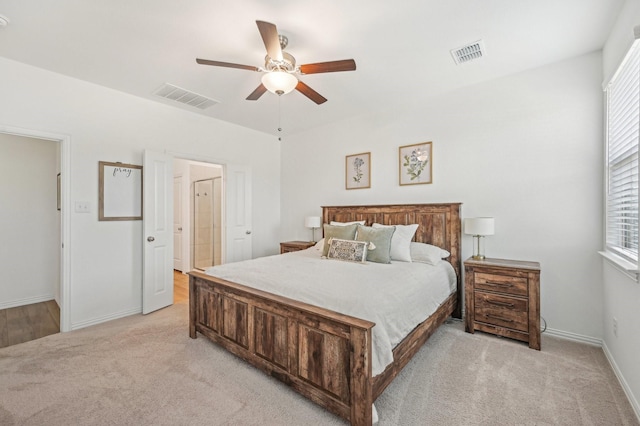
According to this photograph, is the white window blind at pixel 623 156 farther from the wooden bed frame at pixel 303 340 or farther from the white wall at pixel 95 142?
the white wall at pixel 95 142

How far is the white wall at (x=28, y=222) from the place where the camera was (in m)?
3.80

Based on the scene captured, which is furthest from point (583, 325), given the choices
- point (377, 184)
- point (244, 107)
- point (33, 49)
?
point (33, 49)

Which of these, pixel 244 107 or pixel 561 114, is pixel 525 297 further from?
pixel 244 107

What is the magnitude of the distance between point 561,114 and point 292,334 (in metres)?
3.23

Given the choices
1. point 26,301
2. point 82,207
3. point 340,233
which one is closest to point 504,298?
point 340,233

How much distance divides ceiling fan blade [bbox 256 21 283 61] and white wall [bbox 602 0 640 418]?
227 cm

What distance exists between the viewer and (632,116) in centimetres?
199

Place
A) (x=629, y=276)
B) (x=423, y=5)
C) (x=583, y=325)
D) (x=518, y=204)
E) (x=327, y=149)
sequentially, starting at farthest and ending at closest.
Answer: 1. (x=327, y=149)
2. (x=518, y=204)
3. (x=583, y=325)
4. (x=423, y=5)
5. (x=629, y=276)

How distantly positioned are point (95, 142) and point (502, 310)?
4627 mm

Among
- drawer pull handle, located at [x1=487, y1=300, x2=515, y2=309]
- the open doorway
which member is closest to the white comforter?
drawer pull handle, located at [x1=487, y1=300, x2=515, y2=309]

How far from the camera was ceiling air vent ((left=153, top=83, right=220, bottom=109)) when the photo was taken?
10.8 ft

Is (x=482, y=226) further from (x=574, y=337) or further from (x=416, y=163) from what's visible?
(x=574, y=337)

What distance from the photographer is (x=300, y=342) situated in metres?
1.87

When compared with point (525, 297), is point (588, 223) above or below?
above
